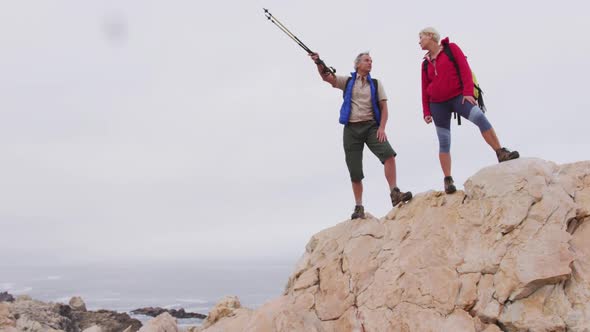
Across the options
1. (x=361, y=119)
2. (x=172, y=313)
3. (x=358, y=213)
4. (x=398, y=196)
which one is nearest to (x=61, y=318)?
(x=172, y=313)

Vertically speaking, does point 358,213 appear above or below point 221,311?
above

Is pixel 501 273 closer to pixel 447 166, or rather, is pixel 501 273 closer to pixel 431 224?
pixel 431 224

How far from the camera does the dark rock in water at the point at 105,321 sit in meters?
38.5

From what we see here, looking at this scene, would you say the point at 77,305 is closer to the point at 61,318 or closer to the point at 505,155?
the point at 61,318

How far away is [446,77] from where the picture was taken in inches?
361

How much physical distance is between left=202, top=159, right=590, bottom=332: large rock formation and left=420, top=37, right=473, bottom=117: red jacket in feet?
5.09

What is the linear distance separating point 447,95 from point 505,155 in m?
1.49

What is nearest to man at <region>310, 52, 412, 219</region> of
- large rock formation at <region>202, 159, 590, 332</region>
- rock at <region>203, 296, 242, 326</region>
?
large rock formation at <region>202, 159, 590, 332</region>

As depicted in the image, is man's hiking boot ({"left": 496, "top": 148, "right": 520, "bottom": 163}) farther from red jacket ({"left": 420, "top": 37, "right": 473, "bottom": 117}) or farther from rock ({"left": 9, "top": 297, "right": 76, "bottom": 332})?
rock ({"left": 9, "top": 297, "right": 76, "bottom": 332})

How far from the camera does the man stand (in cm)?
1009

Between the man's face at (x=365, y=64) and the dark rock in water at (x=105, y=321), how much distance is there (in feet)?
112

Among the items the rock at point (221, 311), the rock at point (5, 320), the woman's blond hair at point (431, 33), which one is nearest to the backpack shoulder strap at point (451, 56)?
the woman's blond hair at point (431, 33)

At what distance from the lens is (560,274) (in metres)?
7.27

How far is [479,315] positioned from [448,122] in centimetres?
362
